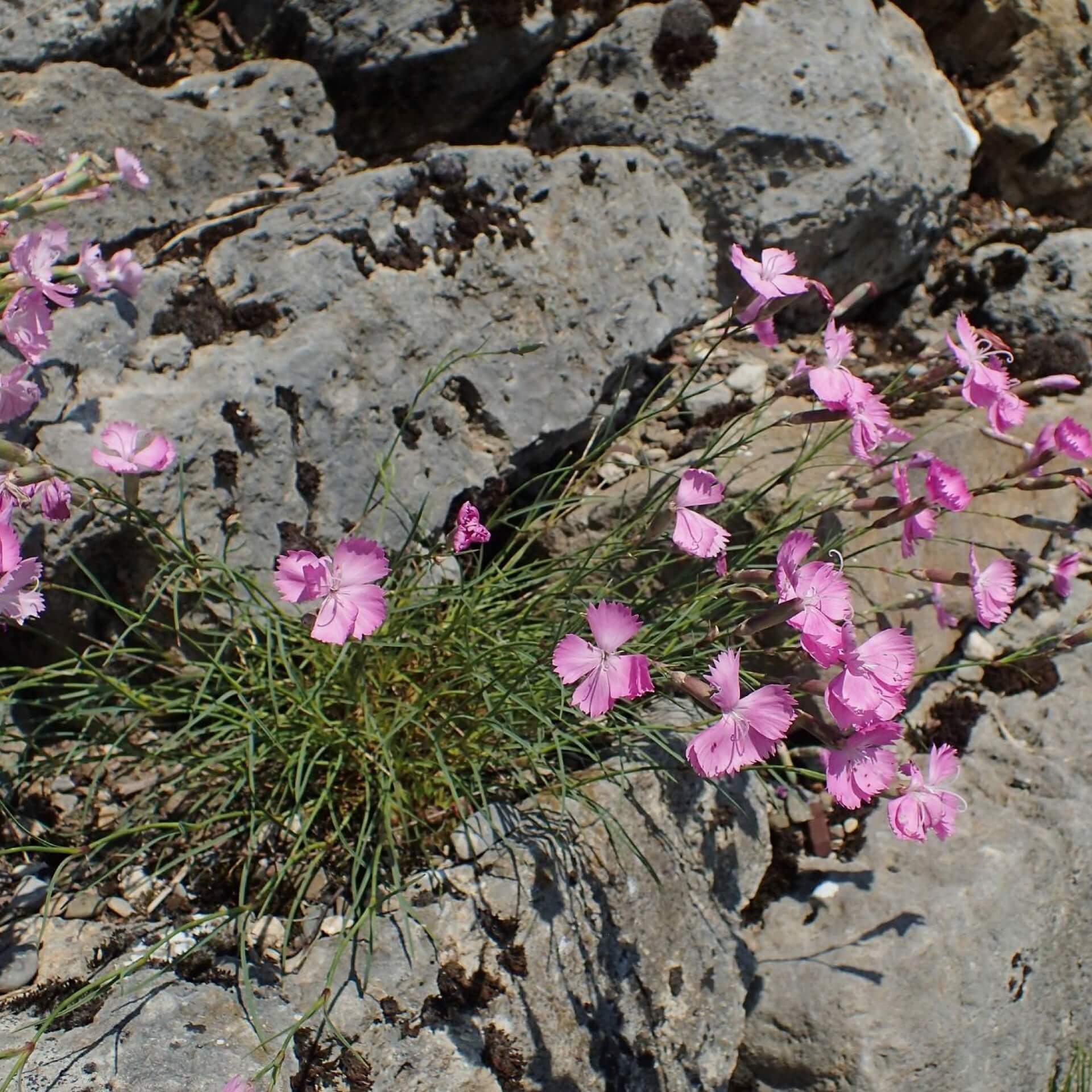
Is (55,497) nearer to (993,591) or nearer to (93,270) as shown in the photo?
(93,270)

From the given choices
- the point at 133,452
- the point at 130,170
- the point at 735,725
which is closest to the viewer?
the point at 735,725

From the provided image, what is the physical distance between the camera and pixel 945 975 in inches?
101

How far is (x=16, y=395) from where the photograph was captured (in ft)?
7.49

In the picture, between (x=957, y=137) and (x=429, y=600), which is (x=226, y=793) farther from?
(x=957, y=137)

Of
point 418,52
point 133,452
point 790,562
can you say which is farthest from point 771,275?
point 418,52

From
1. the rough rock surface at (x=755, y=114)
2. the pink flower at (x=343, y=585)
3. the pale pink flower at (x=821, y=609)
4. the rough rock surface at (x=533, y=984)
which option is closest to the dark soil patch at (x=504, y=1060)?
the rough rock surface at (x=533, y=984)

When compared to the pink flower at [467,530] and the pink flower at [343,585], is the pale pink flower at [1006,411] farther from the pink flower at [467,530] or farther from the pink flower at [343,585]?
the pink flower at [343,585]

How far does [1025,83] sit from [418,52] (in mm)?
2723

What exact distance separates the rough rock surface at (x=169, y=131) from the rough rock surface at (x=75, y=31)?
0.08m

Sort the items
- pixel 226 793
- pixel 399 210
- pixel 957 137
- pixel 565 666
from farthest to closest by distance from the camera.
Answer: pixel 957 137 → pixel 399 210 → pixel 226 793 → pixel 565 666

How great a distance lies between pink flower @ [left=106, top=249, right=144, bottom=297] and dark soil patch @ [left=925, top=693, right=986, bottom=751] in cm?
259

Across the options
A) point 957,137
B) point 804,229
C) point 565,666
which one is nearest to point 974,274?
point 957,137

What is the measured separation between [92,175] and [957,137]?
10.6ft

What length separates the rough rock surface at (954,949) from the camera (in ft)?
8.14
